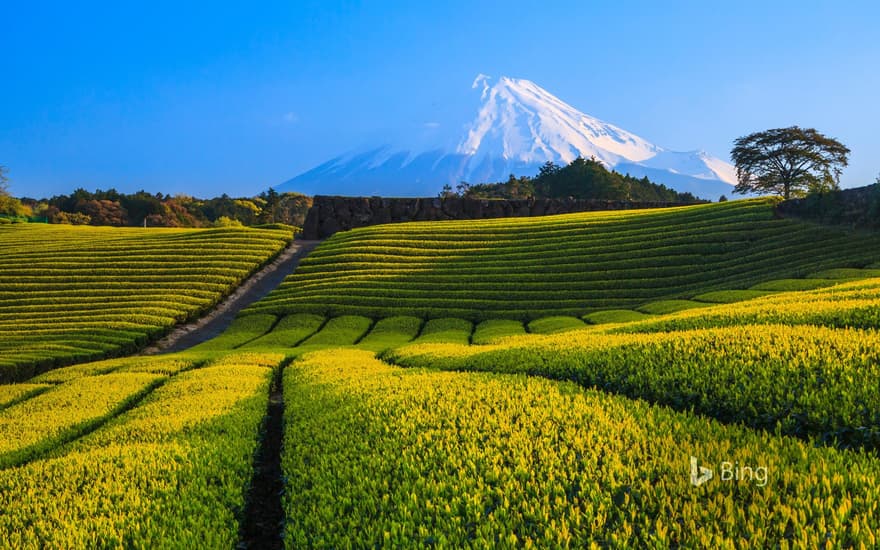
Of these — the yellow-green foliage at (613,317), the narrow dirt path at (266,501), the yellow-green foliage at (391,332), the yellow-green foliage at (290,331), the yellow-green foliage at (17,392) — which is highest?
the yellow-green foliage at (613,317)

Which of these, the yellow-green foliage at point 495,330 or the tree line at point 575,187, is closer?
the yellow-green foliage at point 495,330

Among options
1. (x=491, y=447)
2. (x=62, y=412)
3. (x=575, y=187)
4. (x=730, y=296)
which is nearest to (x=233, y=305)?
(x=62, y=412)

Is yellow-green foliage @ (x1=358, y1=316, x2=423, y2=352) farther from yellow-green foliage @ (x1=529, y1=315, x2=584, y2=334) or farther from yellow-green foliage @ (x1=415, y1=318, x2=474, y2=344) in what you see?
yellow-green foliage @ (x1=529, y1=315, x2=584, y2=334)

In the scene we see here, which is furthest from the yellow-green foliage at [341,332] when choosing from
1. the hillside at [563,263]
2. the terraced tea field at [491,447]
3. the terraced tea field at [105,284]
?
the terraced tea field at [105,284]

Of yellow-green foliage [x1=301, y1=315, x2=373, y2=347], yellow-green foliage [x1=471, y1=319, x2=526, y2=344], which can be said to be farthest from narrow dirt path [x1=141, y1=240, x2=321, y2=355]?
yellow-green foliage [x1=471, y1=319, x2=526, y2=344]

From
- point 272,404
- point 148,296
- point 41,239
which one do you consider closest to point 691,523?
point 272,404

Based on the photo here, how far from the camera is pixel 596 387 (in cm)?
870

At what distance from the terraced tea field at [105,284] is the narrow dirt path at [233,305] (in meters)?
0.56

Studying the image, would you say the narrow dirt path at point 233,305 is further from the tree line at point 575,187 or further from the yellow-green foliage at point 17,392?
the tree line at point 575,187

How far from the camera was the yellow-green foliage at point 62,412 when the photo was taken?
927 cm

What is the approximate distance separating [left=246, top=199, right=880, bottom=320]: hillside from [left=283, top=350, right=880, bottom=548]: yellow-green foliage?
20.0 metres

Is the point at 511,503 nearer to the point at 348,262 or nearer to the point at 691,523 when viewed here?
the point at 691,523

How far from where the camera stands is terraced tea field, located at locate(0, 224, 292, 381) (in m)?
24.6

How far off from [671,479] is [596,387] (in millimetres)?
3784
